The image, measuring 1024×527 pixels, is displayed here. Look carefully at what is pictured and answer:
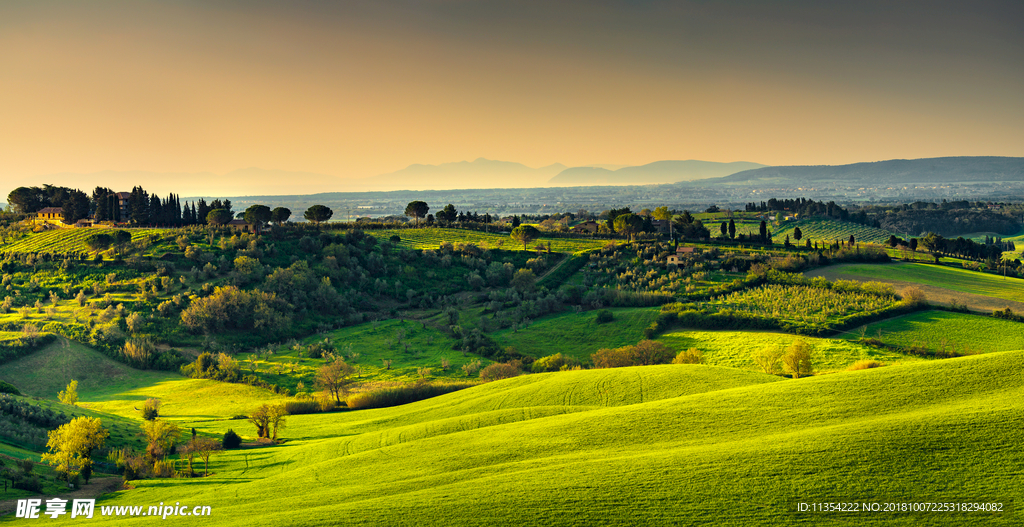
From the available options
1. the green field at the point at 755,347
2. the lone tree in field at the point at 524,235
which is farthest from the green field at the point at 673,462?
the lone tree in field at the point at 524,235

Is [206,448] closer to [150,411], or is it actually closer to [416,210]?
[150,411]

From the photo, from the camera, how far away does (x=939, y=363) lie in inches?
1234

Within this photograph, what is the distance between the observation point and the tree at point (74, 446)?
29.9 meters

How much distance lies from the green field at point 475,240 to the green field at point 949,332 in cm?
5964

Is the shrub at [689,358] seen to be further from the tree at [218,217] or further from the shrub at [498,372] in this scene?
the tree at [218,217]

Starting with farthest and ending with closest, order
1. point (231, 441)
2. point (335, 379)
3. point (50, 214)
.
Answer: point (50, 214)
point (335, 379)
point (231, 441)

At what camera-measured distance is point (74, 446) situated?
1193 inches

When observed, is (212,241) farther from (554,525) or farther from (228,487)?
(554,525)

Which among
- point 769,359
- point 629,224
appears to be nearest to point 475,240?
point 629,224

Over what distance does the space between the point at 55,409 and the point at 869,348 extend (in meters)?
69.1

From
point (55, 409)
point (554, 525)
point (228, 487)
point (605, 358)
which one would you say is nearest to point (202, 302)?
→ point (55, 409)

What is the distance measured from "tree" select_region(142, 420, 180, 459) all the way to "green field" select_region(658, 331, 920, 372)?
47.9 metres

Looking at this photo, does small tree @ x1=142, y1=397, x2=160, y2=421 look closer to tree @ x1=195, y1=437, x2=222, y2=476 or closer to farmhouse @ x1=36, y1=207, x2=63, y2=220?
tree @ x1=195, y1=437, x2=222, y2=476

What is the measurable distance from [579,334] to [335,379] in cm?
3429
